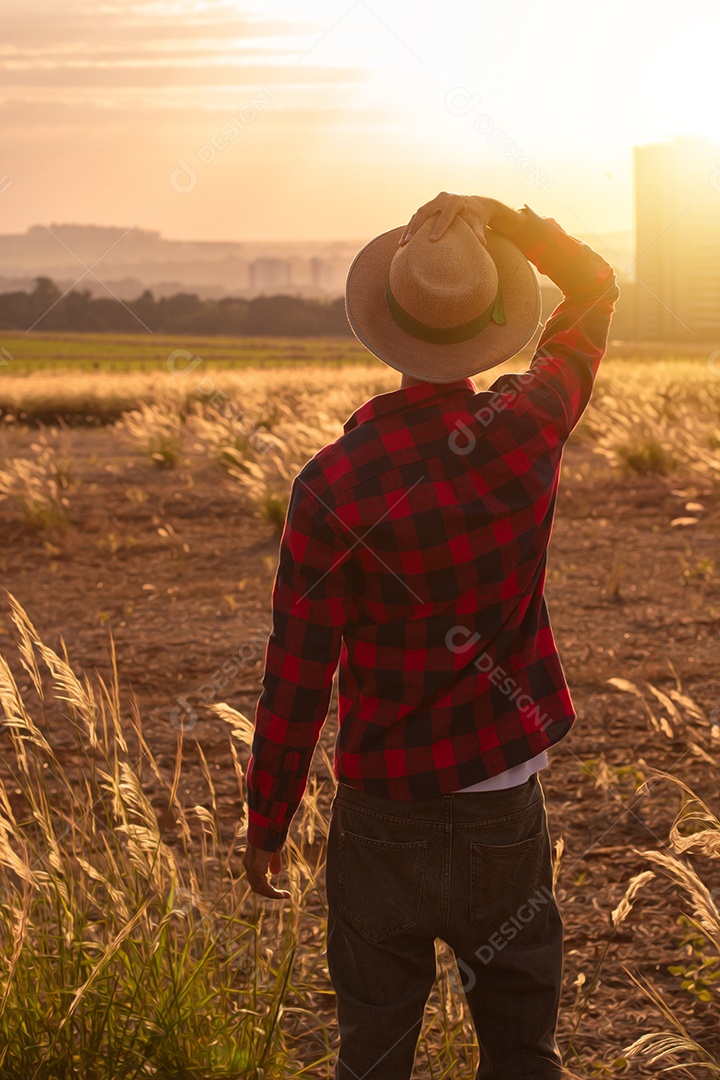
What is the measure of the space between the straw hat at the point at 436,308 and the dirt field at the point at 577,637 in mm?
1127

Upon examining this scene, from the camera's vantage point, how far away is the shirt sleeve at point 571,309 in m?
1.75

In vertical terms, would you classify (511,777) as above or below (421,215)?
below

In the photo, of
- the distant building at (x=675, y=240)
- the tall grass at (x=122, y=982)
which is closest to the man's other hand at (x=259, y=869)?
the tall grass at (x=122, y=982)

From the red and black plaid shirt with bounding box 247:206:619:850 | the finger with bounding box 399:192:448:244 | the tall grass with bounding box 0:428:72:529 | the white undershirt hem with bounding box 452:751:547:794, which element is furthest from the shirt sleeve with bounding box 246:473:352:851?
the tall grass with bounding box 0:428:72:529

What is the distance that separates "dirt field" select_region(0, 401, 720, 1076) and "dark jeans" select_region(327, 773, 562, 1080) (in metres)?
0.54

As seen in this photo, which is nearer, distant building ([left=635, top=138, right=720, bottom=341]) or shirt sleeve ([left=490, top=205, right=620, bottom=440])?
shirt sleeve ([left=490, top=205, right=620, bottom=440])

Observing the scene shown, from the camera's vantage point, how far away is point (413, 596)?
1.56m

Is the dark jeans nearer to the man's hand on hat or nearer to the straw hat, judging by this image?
the straw hat

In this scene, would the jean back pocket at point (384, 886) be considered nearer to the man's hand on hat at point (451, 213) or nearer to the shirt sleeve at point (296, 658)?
the shirt sleeve at point (296, 658)

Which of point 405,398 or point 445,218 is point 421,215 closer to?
point 445,218

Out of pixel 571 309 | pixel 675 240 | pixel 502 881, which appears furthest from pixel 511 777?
pixel 675 240

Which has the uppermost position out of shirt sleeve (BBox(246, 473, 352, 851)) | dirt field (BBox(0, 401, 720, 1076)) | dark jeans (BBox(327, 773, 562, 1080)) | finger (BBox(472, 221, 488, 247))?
finger (BBox(472, 221, 488, 247))

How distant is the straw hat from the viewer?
154cm

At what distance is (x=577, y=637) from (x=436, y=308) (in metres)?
4.16
